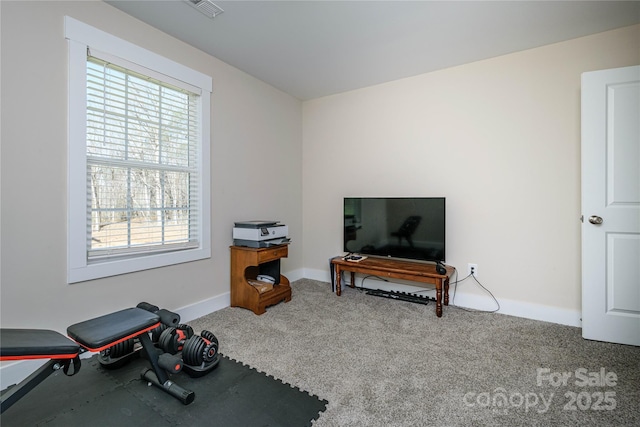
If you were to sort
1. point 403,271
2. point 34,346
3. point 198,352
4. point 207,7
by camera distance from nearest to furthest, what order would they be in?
point 34,346 < point 198,352 < point 207,7 < point 403,271

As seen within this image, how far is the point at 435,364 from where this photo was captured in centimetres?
188

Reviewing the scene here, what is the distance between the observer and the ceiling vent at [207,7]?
78.5 inches

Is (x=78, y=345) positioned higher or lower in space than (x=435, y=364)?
higher

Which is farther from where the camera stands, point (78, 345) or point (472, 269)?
point (472, 269)

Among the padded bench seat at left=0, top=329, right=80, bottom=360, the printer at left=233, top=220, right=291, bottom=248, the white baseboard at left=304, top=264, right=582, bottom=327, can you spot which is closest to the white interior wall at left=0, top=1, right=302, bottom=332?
the printer at left=233, top=220, right=291, bottom=248

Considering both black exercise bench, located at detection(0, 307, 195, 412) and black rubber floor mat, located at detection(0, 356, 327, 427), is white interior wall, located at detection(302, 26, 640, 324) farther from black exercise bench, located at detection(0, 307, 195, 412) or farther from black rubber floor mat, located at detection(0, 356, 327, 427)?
black exercise bench, located at detection(0, 307, 195, 412)

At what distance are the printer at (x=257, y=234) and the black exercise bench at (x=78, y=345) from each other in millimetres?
1222

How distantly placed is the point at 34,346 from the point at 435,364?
2.09 meters

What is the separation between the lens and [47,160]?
5.91 feet

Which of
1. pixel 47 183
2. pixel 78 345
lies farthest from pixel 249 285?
pixel 47 183

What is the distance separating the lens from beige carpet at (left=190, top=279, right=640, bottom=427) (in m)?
1.45

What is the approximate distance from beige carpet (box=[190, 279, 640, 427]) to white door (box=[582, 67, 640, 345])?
0.22 meters

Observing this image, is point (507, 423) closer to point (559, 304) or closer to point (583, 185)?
point (559, 304)

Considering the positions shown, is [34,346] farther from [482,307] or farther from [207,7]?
[482,307]
